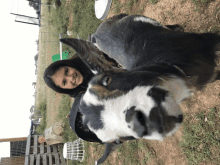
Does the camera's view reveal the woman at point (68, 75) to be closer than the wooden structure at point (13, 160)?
Yes

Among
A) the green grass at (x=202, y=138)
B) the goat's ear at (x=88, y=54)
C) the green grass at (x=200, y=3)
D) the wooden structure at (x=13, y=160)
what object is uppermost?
the green grass at (x=200, y=3)

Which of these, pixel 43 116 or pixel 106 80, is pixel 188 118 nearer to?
pixel 106 80

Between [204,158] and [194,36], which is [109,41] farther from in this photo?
[204,158]

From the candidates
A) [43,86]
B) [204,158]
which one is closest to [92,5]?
[204,158]

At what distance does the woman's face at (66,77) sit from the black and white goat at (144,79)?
84 cm

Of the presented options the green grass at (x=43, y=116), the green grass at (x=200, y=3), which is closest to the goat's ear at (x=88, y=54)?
the green grass at (x=200, y=3)

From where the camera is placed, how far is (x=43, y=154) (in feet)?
25.5

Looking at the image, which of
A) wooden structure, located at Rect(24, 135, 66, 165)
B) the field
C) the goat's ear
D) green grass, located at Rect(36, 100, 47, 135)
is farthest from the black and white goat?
green grass, located at Rect(36, 100, 47, 135)

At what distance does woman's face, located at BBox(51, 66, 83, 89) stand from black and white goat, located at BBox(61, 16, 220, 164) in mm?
836

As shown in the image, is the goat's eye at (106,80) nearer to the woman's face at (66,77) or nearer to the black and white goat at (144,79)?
the black and white goat at (144,79)

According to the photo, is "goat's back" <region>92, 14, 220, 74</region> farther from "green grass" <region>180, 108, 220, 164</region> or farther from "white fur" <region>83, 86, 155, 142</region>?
"green grass" <region>180, 108, 220, 164</region>

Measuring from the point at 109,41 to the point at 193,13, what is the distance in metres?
1.64

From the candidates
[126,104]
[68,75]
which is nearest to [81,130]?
[126,104]

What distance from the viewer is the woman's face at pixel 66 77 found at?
231 centimetres
